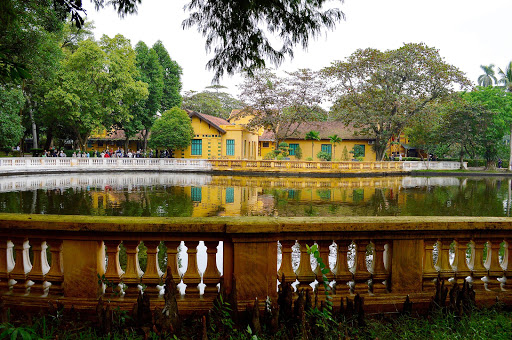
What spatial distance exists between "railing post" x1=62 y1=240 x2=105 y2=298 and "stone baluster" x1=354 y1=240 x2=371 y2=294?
6.53 feet

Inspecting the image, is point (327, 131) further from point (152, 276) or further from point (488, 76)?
point (152, 276)

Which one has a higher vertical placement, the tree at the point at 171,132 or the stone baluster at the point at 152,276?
the tree at the point at 171,132

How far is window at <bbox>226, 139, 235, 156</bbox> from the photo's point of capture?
135ft

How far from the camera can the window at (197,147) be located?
41.7 meters

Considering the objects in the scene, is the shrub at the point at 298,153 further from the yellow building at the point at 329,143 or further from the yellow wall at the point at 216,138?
the yellow wall at the point at 216,138

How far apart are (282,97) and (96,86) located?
17.6 metres

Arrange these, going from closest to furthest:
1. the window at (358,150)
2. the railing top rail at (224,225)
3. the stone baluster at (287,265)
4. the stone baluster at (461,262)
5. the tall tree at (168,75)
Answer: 1. the railing top rail at (224,225)
2. the stone baluster at (287,265)
3. the stone baluster at (461,262)
4. the window at (358,150)
5. the tall tree at (168,75)

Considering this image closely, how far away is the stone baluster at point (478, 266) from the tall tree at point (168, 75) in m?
45.6

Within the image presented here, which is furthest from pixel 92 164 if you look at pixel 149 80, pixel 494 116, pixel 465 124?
pixel 494 116

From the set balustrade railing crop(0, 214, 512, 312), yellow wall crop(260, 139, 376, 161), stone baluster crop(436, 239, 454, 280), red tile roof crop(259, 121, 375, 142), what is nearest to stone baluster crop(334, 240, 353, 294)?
balustrade railing crop(0, 214, 512, 312)

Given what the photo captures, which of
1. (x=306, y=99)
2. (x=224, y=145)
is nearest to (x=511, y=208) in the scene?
(x=306, y=99)

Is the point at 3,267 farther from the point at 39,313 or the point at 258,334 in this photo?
the point at 258,334

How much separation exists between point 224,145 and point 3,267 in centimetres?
3830

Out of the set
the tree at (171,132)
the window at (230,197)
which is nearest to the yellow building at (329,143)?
the tree at (171,132)
